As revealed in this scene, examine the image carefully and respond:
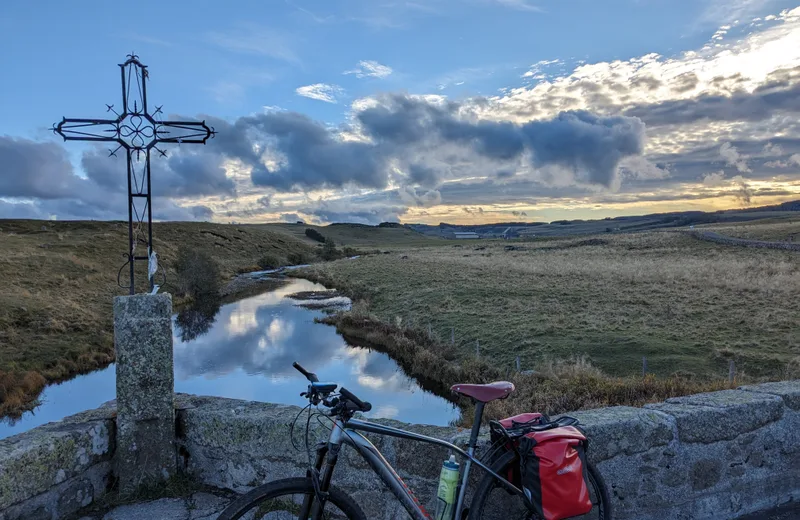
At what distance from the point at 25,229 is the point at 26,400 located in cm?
6925

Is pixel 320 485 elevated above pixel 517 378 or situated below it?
above

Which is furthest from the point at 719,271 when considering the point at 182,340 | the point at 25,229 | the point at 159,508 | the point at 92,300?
the point at 25,229

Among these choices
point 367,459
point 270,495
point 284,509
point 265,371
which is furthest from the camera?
point 265,371

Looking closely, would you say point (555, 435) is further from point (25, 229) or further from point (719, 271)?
point (25, 229)

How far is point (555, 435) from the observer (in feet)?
9.95

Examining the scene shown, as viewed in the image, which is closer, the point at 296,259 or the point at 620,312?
the point at 620,312

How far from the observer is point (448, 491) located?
2963mm

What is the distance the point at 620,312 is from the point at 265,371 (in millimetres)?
14765

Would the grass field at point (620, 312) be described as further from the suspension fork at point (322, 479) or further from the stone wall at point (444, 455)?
the suspension fork at point (322, 479)

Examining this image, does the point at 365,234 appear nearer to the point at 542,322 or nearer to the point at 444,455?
the point at 542,322

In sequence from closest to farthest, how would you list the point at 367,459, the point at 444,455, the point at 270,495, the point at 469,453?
the point at 270,495
the point at 367,459
the point at 469,453
the point at 444,455

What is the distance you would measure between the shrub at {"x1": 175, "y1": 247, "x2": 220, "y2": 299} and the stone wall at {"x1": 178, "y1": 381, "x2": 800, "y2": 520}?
36701mm

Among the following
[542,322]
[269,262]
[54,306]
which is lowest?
[269,262]

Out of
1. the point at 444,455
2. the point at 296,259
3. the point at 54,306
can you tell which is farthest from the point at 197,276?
the point at 296,259
